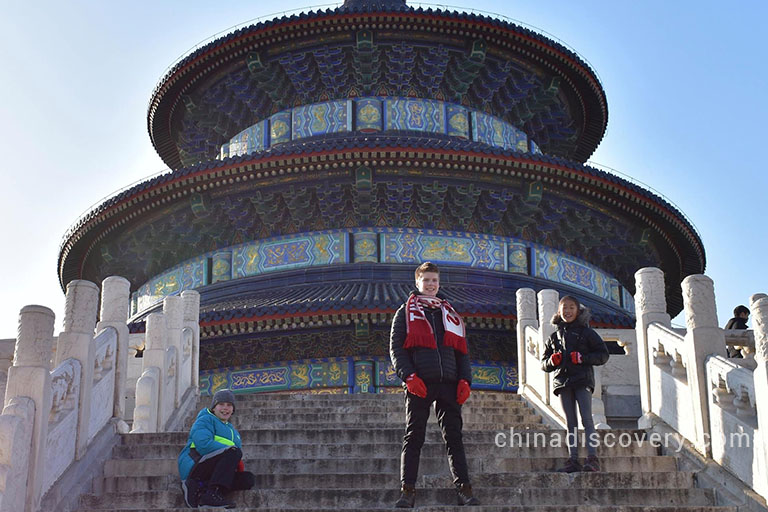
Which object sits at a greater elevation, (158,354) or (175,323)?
(175,323)

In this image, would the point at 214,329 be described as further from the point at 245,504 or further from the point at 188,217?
the point at 245,504

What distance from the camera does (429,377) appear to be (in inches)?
310

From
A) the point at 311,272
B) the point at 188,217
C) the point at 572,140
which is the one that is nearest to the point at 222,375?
the point at 311,272

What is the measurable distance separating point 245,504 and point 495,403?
5.68 m

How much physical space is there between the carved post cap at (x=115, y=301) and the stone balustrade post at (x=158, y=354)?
2.85ft

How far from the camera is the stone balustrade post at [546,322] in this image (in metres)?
12.2

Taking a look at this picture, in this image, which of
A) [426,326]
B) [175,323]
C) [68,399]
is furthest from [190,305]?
[426,326]

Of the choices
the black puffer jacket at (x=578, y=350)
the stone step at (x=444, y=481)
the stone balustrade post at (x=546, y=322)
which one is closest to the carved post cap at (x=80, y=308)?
the stone step at (x=444, y=481)

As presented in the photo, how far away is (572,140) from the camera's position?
88.0 ft

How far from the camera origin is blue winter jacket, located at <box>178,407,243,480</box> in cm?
815

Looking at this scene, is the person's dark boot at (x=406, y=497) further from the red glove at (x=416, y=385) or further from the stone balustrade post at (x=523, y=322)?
the stone balustrade post at (x=523, y=322)

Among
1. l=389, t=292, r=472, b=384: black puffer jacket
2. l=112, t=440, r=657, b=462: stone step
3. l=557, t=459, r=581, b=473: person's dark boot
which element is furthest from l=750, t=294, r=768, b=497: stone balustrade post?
l=389, t=292, r=472, b=384: black puffer jacket

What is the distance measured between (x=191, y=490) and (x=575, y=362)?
3.26m

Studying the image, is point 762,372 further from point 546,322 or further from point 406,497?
point 546,322
